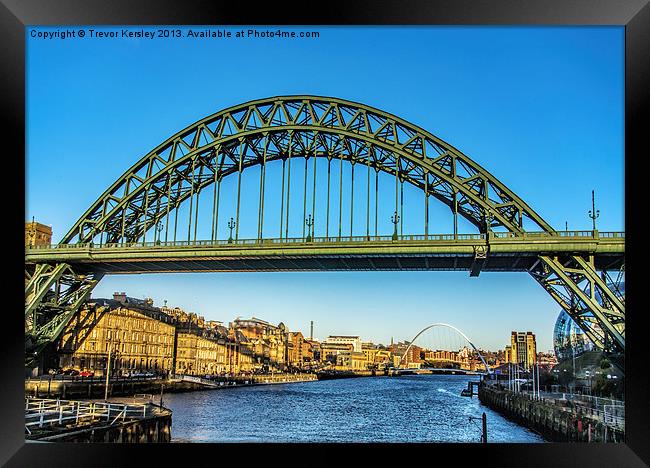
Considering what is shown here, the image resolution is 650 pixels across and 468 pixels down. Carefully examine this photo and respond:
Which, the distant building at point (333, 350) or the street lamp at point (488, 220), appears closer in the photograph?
the street lamp at point (488, 220)

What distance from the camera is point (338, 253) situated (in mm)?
28547

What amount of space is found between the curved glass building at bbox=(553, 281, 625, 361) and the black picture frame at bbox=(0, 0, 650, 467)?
91.6 ft

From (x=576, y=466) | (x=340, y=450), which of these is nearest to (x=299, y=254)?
(x=340, y=450)

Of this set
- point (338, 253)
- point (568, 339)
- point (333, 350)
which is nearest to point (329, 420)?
point (338, 253)

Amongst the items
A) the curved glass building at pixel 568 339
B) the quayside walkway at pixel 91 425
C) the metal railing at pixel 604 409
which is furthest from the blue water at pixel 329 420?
the curved glass building at pixel 568 339

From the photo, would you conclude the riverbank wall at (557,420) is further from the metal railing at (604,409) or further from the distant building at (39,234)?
the distant building at (39,234)

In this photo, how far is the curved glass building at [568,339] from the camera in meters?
42.2

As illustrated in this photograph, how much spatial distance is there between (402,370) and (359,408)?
174ft

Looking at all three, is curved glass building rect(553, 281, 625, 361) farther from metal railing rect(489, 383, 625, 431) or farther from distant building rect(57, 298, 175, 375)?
distant building rect(57, 298, 175, 375)

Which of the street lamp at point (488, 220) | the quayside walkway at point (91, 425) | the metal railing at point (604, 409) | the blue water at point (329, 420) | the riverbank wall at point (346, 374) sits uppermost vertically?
the street lamp at point (488, 220)

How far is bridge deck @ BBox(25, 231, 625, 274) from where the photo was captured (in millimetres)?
25914
